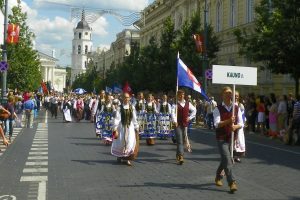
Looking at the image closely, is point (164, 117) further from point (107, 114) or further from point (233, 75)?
point (233, 75)

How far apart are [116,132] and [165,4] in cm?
5911

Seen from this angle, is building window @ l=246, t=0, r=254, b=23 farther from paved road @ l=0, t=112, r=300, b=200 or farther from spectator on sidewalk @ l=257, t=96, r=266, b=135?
paved road @ l=0, t=112, r=300, b=200

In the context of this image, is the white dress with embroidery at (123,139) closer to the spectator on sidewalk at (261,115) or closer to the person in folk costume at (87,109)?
the spectator on sidewalk at (261,115)

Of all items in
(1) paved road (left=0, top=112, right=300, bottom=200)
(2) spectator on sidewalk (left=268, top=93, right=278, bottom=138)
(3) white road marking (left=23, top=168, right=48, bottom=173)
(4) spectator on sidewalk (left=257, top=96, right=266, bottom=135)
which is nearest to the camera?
(1) paved road (left=0, top=112, right=300, bottom=200)

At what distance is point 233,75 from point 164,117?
31.2 feet

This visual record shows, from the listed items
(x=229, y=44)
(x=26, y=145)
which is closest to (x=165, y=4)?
(x=229, y=44)

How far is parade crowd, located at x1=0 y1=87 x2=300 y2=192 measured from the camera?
33.9ft

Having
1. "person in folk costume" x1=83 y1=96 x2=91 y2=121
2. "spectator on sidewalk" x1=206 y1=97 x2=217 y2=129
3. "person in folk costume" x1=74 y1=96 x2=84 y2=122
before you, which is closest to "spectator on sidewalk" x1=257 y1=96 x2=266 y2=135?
"spectator on sidewalk" x1=206 y1=97 x2=217 y2=129

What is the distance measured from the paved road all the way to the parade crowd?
470 millimetres

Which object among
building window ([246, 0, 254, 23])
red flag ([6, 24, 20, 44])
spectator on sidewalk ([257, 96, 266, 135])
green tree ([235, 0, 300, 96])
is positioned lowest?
spectator on sidewalk ([257, 96, 266, 135])

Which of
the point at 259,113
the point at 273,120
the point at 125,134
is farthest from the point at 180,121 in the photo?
the point at 259,113

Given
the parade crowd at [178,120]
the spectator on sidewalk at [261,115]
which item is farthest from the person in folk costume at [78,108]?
the spectator on sidewalk at [261,115]

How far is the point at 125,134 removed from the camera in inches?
556

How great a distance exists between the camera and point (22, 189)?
1013 cm
